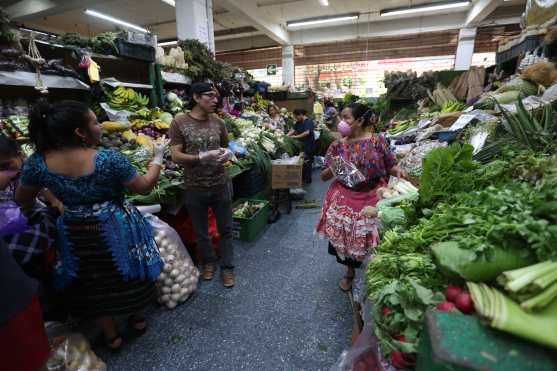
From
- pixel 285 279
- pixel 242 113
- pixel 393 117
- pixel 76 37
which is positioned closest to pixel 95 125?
pixel 285 279

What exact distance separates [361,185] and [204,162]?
1182 mm

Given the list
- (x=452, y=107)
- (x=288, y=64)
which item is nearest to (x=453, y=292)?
(x=452, y=107)

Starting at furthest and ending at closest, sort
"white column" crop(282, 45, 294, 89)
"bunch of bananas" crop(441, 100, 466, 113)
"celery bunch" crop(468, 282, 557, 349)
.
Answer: "white column" crop(282, 45, 294, 89) < "bunch of bananas" crop(441, 100, 466, 113) < "celery bunch" crop(468, 282, 557, 349)

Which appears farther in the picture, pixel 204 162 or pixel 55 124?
pixel 204 162

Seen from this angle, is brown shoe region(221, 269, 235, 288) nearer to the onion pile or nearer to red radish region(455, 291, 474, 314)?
the onion pile

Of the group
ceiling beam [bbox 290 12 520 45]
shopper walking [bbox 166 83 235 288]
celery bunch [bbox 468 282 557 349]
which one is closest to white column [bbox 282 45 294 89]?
ceiling beam [bbox 290 12 520 45]

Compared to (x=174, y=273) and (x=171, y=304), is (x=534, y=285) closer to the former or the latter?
(x=174, y=273)

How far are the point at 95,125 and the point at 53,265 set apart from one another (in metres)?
0.85

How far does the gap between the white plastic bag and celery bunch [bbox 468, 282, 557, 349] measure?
2.01 metres

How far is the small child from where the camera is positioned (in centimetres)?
131

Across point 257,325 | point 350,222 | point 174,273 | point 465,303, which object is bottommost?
point 257,325

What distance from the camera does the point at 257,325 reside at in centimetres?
199

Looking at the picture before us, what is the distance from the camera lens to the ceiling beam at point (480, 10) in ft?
24.9

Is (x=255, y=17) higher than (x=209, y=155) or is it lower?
higher
